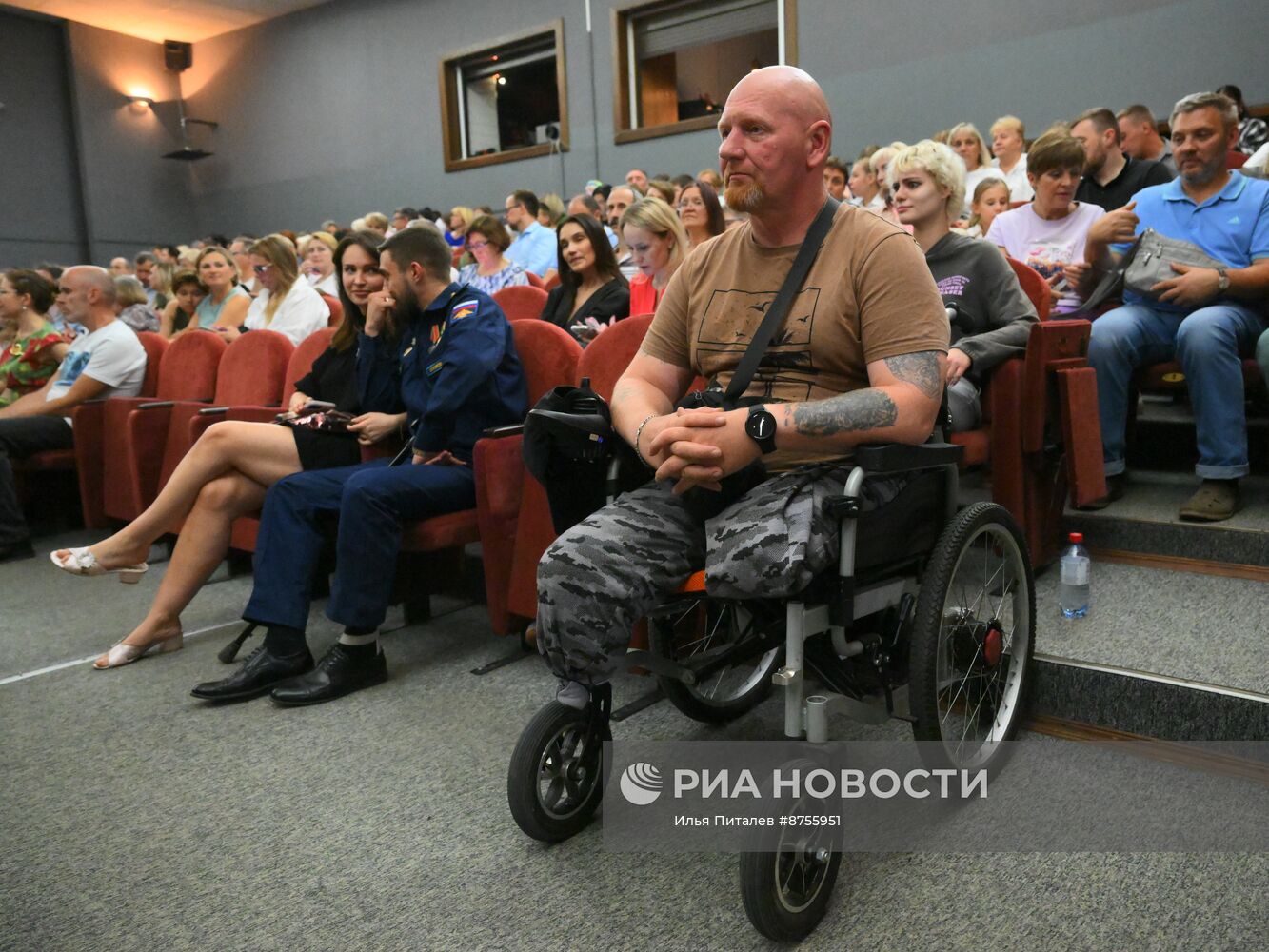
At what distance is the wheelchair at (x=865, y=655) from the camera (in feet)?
3.91

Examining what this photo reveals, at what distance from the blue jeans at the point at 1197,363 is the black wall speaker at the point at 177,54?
11.7 meters

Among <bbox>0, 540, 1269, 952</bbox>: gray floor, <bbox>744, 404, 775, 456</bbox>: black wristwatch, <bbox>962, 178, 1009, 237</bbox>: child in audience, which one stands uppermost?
<bbox>962, 178, 1009, 237</bbox>: child in audience

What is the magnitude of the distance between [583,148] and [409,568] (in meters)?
5.95

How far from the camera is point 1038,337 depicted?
2031 millimetres

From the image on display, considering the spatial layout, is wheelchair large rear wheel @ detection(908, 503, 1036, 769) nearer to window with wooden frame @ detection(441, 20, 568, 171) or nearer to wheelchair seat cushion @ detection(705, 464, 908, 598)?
wheelchair seat cushion @ detection(705, 464, 908, 598)

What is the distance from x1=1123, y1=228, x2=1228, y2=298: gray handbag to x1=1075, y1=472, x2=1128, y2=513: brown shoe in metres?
0.47

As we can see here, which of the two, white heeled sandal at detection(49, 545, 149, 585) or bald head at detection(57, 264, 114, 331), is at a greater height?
bald head at detection(57, 264, 114, 331)

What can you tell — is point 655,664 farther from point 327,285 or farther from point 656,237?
point 327,285

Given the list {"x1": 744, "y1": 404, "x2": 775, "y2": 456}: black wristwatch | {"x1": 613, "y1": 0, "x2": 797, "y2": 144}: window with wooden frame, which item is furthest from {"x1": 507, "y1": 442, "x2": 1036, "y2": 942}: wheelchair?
{"x1": 613, "y1": 0, "x2": 797, "y2": 144}: window with wooden frame

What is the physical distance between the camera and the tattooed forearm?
125 centimetres

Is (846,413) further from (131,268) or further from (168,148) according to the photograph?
(168,148)

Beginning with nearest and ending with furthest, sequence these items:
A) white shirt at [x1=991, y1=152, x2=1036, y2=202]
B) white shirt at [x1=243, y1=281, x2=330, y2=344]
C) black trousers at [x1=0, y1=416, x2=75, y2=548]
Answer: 1. black trousers at [x1=0, y1=416, x2=75, y2=548]
2. white shirt at [x1=243, y1=281, x2=330, y2=344]
3. white shirt at [x1=991, y1=152, x2=1036, y2=202]

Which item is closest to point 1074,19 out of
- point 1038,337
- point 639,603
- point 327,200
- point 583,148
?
point 583,148

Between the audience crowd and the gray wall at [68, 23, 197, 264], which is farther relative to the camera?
the gray wall at [68, 23, 197, 264]
